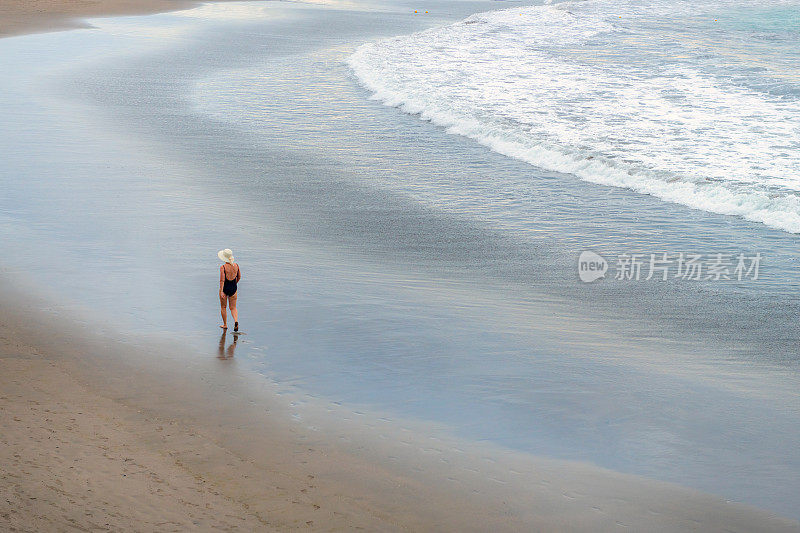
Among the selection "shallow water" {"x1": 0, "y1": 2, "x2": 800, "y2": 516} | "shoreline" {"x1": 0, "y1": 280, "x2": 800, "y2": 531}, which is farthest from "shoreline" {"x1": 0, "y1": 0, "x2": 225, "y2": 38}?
"shoreline" {"x1": 0, "y1": 280, "x2": 800, "y2": 531}

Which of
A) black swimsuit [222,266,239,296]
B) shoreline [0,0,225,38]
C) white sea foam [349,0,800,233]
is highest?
shoreline [0,0,225,38]

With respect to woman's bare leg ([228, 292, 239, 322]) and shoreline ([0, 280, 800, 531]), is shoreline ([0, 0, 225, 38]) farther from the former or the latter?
shoreline ([0, 280, 800, 531])

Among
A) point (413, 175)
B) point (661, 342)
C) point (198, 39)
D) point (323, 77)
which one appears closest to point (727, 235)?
point (661, 342)

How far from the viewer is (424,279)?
1048cm
